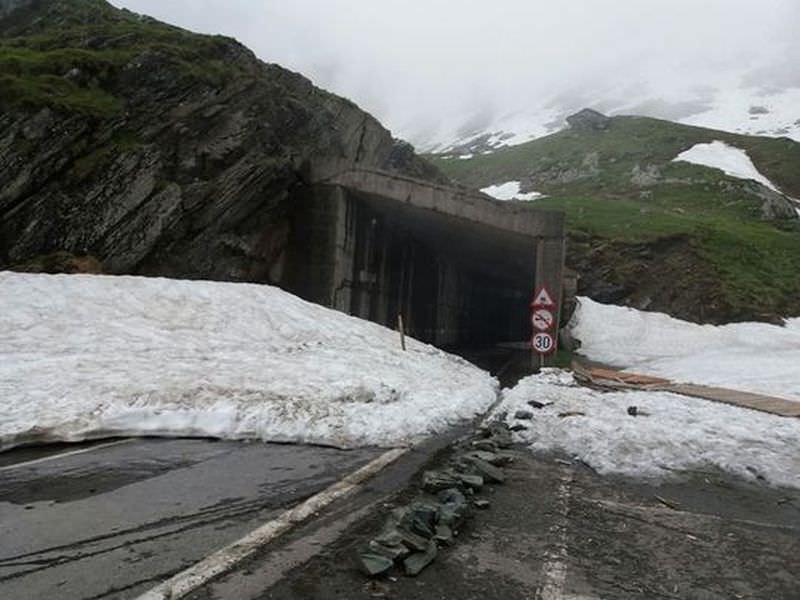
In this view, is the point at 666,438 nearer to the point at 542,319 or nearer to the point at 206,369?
the point at 206,369

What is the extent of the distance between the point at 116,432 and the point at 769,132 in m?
138

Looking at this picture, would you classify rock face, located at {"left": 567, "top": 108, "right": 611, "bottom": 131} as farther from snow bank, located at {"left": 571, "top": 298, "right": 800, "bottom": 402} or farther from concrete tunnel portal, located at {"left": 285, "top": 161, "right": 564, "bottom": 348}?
concrete tunnel portal, located at {"left": 285, "top": 161, "right": 564, "bottom": 348}

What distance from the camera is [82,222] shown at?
2244 cm

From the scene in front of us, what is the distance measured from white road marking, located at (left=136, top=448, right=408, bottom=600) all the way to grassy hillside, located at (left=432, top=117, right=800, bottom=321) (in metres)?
35.8

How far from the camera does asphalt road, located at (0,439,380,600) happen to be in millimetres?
3951

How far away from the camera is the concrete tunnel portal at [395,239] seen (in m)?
24.5

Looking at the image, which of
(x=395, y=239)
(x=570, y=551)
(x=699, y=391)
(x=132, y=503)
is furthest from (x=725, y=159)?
(x=132, y=503)

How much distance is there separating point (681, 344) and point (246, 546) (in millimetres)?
31953

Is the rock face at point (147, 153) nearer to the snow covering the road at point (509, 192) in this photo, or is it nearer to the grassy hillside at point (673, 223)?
the grassy hillside at point (673, 223)

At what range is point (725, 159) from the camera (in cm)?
8456

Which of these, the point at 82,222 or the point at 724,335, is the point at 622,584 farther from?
the point at 724,335

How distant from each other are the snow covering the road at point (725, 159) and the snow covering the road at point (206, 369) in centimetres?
7331

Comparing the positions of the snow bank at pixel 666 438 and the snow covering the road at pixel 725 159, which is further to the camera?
the snow covering the road at pixel 725 159

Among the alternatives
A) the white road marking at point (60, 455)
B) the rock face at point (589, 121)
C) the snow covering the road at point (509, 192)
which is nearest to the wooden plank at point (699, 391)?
the white road marking at point (60, 455)
